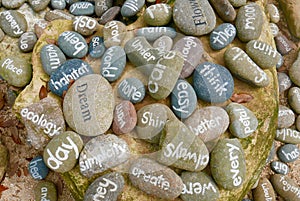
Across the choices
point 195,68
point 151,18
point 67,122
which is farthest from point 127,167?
point 151,18

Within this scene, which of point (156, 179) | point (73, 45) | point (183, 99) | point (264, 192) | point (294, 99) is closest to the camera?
point (156, 179)

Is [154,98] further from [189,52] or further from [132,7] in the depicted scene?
[132,7]

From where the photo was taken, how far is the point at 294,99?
229cm

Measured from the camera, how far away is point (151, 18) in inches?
76.2

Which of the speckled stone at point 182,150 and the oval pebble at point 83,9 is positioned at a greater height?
the oval pebble at point 83,9

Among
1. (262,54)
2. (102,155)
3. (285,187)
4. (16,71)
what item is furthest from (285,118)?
(16,71)

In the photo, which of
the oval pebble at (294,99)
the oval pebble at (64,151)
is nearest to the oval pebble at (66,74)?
the oval pebble at (64,151)

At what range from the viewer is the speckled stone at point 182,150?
5.08 feet

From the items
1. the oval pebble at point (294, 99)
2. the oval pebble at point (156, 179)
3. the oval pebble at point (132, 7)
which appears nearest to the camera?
the oval pebble at point (156, 179)

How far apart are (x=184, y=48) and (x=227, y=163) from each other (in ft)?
1.73

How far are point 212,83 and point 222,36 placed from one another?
28cm

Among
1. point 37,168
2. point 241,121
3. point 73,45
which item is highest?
point 73,45

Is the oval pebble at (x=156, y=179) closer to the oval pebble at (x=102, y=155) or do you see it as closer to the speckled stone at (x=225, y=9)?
the oval pebble at (x=102, y=155)

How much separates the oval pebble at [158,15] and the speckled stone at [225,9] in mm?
219
